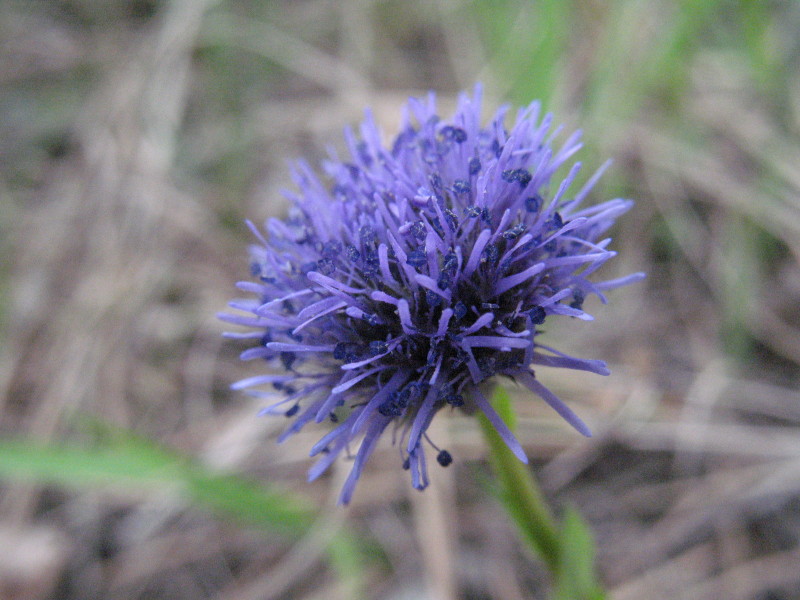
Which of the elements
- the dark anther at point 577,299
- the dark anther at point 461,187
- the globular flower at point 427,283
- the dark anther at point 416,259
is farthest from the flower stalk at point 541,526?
the dark anther at point 461,187

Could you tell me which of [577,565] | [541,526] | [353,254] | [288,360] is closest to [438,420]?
[541,526]

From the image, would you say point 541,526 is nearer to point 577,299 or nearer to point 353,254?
point 577,299

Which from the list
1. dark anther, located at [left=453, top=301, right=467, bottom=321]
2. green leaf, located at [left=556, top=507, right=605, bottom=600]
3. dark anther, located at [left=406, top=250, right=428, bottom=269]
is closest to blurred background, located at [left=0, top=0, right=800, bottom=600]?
green leaf, located at [left=556, top=507, right=605, bottom=600]

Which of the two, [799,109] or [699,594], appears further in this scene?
[799,109]

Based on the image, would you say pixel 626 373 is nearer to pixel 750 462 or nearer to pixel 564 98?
pixel 750 462

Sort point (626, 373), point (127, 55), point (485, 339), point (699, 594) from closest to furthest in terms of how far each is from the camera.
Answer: point (485, 339) < point (699, 594) < point (626, 373) < point (127, 55)

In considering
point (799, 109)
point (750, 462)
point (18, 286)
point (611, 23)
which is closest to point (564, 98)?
point (611, 23)
